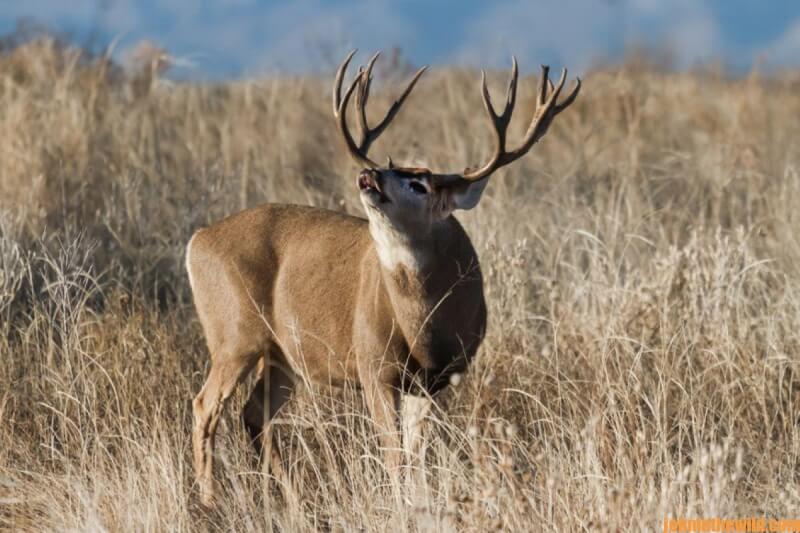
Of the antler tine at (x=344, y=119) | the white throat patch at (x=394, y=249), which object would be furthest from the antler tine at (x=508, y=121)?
the antler tine at (x=344, y=119)

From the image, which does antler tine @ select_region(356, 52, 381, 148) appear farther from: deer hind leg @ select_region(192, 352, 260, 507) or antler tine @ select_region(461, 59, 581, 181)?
deer hind leg @ select_region(192, 352, 260, 507)

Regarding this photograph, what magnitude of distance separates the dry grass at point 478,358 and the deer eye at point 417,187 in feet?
2.40

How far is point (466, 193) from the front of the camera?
15.8ft

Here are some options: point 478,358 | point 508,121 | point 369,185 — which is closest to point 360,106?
point 508,121

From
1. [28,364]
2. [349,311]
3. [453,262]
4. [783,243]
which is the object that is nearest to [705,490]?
[453,262]

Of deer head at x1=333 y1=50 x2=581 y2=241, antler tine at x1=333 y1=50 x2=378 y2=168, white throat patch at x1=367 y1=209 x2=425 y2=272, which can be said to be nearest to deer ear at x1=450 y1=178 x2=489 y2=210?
deer head at x1=333 y1=50 x2=581 y2=241

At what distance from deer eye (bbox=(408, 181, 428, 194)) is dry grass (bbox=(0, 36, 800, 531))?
2.40 feet

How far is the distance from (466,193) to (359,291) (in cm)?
66

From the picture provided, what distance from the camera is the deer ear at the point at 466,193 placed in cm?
477

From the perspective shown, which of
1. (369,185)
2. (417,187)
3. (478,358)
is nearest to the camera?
(369,185)

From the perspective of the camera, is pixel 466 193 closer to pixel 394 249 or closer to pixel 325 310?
pixel 394 249

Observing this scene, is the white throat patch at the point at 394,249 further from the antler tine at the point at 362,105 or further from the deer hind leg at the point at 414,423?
the antler tine at the point at 362,105

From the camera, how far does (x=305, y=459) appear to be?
5.23m

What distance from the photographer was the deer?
4742 mm
